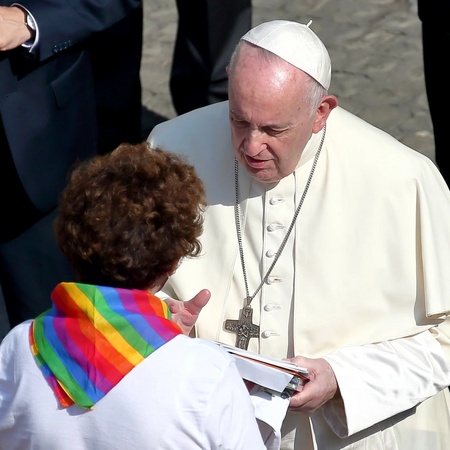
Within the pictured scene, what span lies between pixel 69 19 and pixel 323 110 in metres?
1.29

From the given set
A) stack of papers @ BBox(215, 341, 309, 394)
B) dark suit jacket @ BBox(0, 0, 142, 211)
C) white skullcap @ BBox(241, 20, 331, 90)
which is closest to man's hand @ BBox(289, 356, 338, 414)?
stack of papers @ BBox(215, 341, 309, 394)

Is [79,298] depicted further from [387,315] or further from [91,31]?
[91,31]

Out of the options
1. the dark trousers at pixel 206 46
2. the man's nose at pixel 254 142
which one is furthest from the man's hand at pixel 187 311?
the dark trousers at pixel 206 46

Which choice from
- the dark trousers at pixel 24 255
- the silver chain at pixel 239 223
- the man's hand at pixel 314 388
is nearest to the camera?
the man's hand at pixel 314 388

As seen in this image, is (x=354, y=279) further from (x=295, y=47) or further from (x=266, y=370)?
(x=295, y=47)

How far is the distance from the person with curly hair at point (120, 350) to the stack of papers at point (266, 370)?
0.94 ft

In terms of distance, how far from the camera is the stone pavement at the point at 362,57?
5.45 metres

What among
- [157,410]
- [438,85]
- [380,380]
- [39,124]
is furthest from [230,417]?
[438,85]

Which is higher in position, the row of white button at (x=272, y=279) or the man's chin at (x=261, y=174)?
the man's chin at (x=261, y=174)

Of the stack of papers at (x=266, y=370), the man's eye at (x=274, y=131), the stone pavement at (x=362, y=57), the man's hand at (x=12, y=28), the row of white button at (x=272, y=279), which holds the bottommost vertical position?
the stone pavement at (x=362, y=57)

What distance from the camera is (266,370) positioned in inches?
78.4

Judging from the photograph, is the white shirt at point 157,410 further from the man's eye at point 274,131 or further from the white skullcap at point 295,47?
the white skullcap at point 295,47

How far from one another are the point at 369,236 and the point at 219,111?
2.43ft

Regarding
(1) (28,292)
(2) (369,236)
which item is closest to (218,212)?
(2) (369,236)
